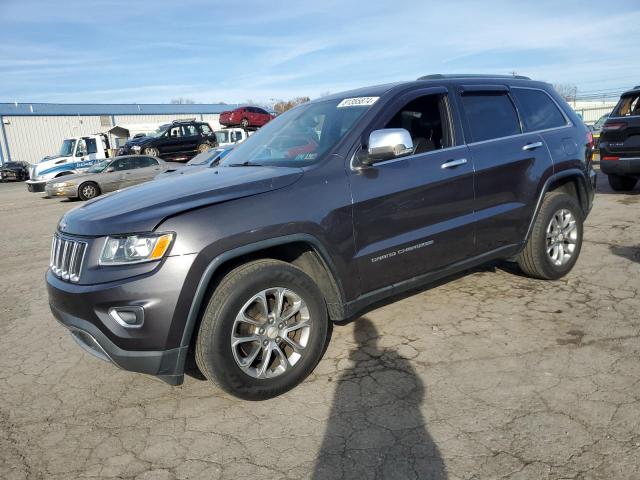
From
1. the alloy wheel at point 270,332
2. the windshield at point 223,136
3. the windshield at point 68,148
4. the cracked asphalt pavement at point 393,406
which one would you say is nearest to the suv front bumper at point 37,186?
the windshield at point 68,148

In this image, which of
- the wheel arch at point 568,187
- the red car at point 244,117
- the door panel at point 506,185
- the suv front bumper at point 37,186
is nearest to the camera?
the door panel at point 506,185

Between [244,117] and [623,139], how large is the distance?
2116 centimetres

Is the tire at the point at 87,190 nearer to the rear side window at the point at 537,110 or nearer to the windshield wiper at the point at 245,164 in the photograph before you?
the windshield wiper at the point at 245,164

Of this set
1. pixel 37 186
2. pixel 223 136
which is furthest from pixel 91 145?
pixel 223 136

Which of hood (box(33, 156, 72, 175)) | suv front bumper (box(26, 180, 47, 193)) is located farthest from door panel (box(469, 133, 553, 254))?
hood (box(33, 156, 72, 175))

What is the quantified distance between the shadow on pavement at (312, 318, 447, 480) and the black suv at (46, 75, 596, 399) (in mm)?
362

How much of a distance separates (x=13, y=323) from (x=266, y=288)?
328cm

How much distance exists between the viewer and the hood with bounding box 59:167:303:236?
277 cm

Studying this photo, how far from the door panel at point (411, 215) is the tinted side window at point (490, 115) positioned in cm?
34

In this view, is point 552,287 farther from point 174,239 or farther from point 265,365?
point 174,239

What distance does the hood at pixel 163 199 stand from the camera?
277cm

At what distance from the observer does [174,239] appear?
271cm

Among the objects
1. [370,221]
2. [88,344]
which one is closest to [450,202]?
[370,221]

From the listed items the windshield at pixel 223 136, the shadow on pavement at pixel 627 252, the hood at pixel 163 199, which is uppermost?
the windshield at pixel 223 136
